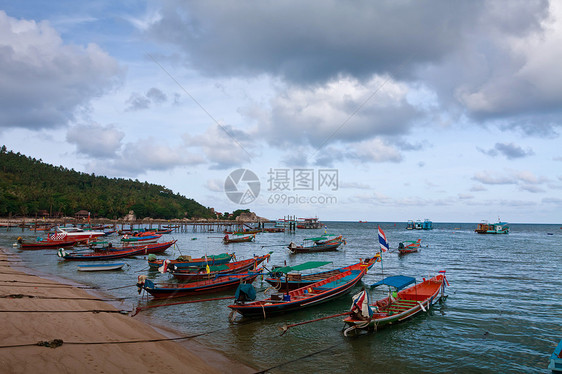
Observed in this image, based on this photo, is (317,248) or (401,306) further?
(317,248)

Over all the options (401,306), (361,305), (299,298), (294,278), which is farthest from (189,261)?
(361,305)

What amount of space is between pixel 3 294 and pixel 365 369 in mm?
17182

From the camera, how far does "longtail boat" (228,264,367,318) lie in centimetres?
1603

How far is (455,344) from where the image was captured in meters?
13.9

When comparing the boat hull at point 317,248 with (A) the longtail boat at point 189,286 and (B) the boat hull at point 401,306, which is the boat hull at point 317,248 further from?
(B) the boat hull at point 401,306

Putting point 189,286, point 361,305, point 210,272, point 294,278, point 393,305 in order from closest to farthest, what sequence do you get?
point 361,305 → point 393,305 → point 189,286 → point 294,278 → point 210,272

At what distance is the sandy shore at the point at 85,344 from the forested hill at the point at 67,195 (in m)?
105

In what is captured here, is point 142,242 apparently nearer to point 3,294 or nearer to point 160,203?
point 3,294

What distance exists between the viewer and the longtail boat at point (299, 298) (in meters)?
16.0

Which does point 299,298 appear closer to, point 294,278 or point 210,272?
point 294,278

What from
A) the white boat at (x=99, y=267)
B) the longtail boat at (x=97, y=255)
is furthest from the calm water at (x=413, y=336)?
the longtail boat at (x=97, y=255)

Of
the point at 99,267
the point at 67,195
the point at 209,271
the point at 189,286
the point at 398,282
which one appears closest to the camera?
the point at 398,282

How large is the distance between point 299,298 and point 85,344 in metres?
10.1

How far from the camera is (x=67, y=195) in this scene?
381 feet
